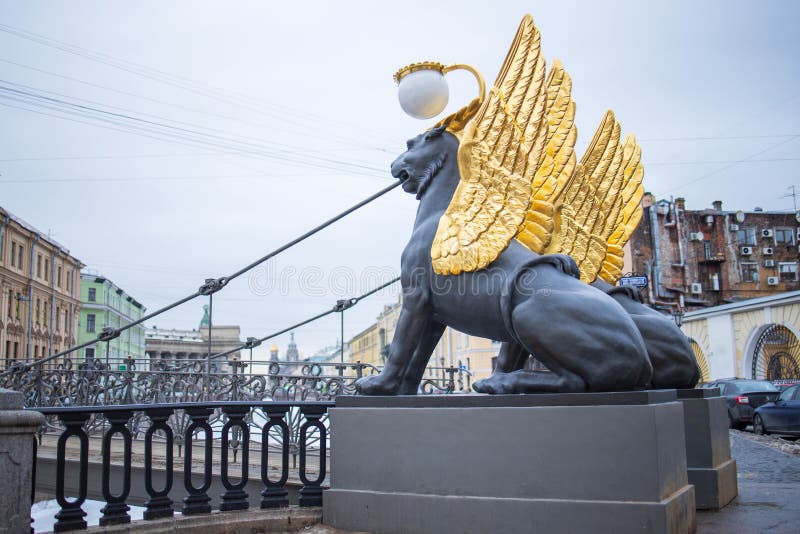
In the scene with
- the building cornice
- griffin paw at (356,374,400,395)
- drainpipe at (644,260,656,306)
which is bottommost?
griffin paw at (356,374,400,395)

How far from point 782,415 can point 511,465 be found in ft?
37.6

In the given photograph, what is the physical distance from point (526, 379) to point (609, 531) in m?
0.84

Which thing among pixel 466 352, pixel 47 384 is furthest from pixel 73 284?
pixel 47 384

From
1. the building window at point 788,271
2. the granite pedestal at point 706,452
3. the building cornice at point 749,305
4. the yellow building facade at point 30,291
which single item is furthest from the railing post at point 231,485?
the building window at point 788,271

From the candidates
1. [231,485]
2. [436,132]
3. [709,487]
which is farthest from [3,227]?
[709,487]

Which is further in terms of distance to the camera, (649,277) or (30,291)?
(30,291)

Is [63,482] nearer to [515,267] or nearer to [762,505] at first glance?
[515,267]

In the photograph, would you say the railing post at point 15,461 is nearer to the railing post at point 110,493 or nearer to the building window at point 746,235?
the railing post at point 110,493

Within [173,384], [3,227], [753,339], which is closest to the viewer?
[173,384]

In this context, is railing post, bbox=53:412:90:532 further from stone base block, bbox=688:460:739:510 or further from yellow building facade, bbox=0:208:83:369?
yellow building facade, bbox=0:208:83:369

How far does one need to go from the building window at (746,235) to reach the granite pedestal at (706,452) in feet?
107

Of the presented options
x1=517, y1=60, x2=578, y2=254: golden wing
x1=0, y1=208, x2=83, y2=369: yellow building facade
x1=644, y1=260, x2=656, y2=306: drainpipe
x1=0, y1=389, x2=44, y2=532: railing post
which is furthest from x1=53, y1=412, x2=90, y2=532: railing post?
Answer: x1=0, y1=208, x2=83, y2=369: yellow building facade

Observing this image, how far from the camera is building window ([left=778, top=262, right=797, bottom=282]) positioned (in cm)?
3294

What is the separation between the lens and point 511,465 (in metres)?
3.31
